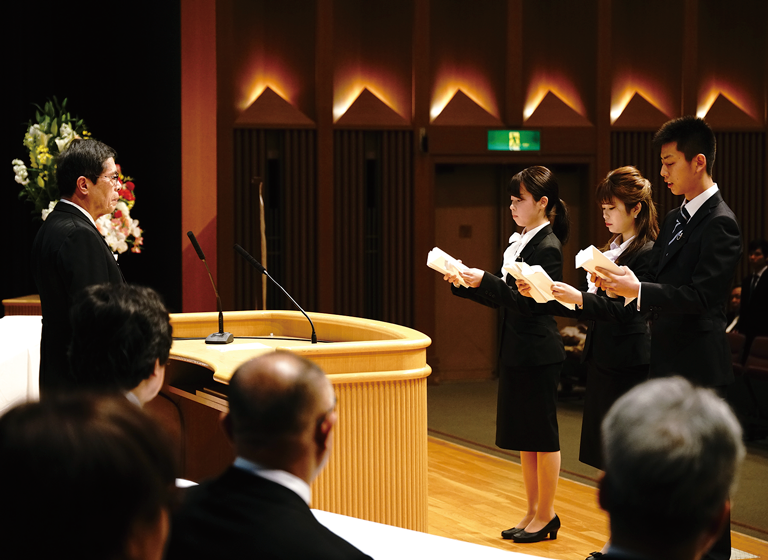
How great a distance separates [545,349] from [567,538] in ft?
2.76

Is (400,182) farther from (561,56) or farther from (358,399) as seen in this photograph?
(358,399)

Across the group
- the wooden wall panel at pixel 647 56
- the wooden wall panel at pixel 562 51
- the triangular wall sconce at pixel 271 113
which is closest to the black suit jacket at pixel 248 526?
the triangular wall sconce at pixel 271 113

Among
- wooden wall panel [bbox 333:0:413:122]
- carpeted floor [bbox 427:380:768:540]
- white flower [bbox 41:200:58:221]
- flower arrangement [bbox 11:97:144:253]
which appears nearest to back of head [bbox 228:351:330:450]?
carpeted floor [bbox 427:380:768:540]

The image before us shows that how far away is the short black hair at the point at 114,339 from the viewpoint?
1.89 m

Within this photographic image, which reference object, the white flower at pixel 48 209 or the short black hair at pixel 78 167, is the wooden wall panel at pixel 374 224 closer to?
the white flower at pixel 48 209

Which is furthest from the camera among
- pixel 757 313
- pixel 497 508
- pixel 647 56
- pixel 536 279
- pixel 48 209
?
pixel 647 56

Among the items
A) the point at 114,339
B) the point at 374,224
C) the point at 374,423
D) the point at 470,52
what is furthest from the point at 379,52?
the point at 114,339

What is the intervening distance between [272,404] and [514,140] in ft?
24.2

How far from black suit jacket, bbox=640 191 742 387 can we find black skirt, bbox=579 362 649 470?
34cm

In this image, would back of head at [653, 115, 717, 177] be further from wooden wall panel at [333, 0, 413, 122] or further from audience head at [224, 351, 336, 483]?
wooden wall panel at [333, 0, 413, 122]

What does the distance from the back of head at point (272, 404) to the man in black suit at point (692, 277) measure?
192 cm

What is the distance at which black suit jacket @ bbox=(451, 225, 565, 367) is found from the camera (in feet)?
12.3

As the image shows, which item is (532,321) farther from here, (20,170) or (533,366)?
(20,170)

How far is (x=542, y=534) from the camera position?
3.77m
